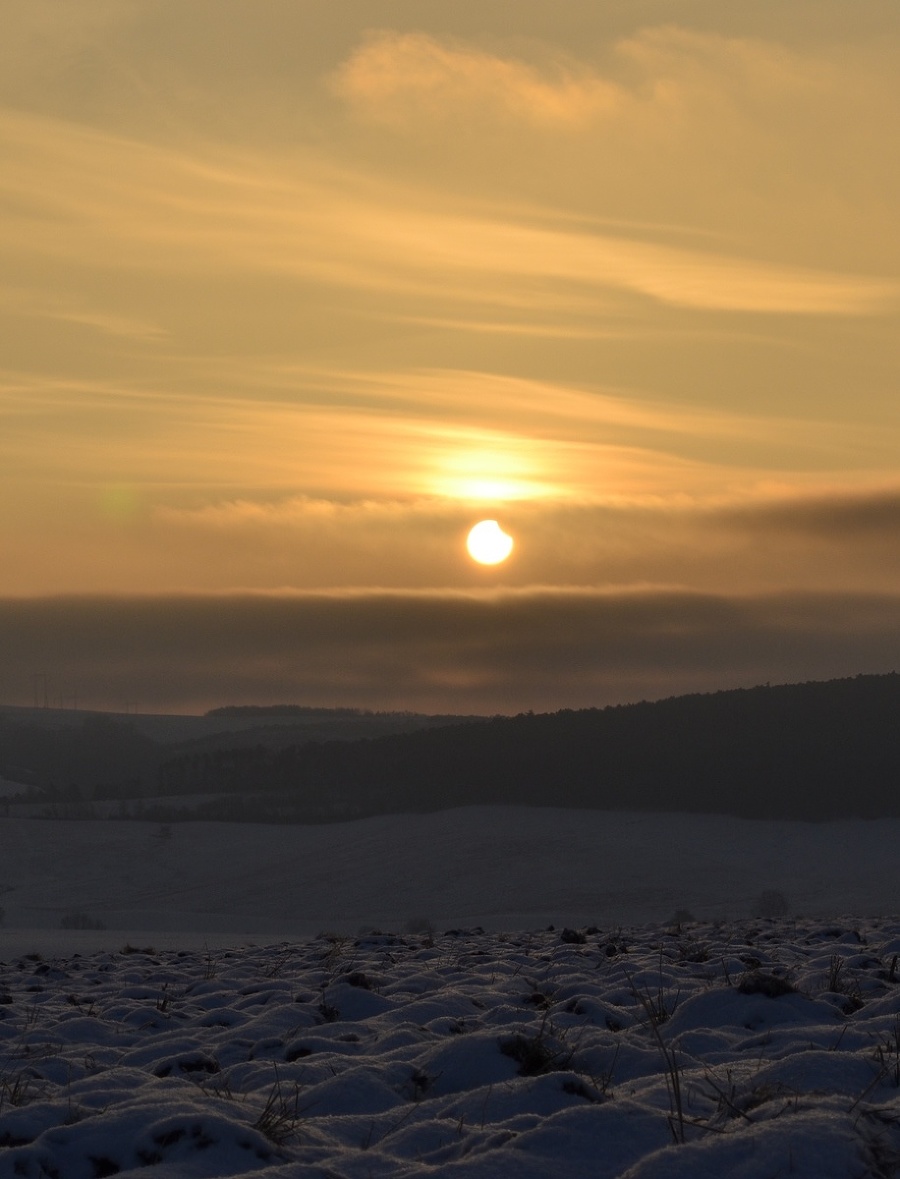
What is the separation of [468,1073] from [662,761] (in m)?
78.4

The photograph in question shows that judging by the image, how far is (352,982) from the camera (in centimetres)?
989

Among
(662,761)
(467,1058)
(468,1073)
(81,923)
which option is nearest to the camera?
(468,1073)

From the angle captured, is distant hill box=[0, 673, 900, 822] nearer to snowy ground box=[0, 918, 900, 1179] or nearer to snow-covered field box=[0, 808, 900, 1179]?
snow-covered field box=[0, 808, 900, 1179]

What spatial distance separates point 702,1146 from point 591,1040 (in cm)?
266

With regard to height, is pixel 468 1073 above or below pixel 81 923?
above

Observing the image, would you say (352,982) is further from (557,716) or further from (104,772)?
(104,772)

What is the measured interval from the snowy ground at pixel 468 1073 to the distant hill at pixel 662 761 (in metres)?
69.5

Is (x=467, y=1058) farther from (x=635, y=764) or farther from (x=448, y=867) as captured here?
(x=635, y=764)

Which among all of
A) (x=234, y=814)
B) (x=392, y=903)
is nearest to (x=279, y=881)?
(x=392, y=903)

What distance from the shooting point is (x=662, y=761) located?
8319cm

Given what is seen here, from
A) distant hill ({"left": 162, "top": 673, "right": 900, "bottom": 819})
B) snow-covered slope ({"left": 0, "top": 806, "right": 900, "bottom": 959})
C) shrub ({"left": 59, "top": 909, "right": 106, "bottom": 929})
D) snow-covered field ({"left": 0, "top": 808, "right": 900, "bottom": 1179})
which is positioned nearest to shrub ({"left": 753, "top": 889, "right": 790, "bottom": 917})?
snow-covered slope ({"left": 0, "top": 806, "right": 900, "bottom": 959})

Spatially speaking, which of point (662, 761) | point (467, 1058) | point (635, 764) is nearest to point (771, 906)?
point (662, 761)

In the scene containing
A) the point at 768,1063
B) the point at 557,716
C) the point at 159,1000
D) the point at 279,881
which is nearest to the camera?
the point at 768,1063

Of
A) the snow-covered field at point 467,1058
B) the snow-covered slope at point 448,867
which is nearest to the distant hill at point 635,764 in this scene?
the snow-covered slope at point 448,867
